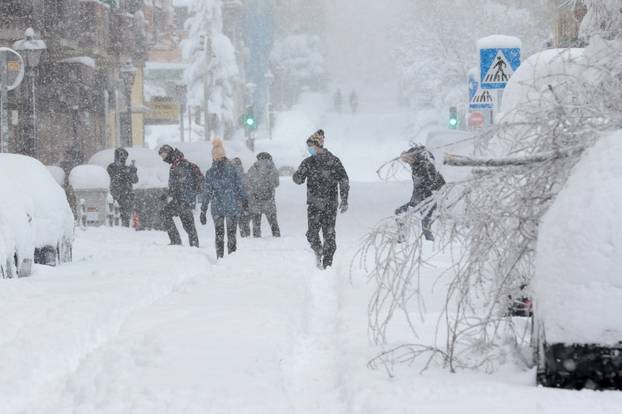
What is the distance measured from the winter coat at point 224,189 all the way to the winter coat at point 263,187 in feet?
14.1

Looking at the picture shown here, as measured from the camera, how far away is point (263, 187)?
19516 millimetres

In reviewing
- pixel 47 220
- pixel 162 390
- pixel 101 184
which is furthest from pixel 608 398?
pixel 101 184

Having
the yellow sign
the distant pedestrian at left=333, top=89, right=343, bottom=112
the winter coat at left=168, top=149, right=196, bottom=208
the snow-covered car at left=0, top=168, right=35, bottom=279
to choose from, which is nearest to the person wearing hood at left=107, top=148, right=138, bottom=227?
the winter coat at left=168, top=149, right=196, bottom=208

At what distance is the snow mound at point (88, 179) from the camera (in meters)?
22.9

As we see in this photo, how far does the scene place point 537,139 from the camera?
19.0ft

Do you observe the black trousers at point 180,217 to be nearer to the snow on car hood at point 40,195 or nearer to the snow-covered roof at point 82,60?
the snow on car hood at point 40,195

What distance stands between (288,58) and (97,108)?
57.7 metres

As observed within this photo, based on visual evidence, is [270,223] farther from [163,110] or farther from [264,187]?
[163,110]

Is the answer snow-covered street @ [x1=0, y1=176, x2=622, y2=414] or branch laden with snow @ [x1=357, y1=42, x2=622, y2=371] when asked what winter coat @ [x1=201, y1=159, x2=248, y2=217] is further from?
branch laden with snow @ [x1=357, y1=42, x2=622, y2=371]

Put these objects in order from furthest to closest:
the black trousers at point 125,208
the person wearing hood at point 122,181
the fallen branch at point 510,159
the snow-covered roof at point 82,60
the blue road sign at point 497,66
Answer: the snow-covered roof at point 82,60
the black trousers at point 125,208
the person wearing hood at point 122,181
the blue road sign at point 497,66
the fallen branch at point 510,159

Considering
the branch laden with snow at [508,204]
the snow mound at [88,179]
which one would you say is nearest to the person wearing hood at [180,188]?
the snow mound at [88,179]

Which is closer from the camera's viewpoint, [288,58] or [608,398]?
[608,398]

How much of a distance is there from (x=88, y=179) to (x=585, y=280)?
749 inches

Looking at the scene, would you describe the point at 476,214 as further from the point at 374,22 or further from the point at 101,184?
the point at 374,22
